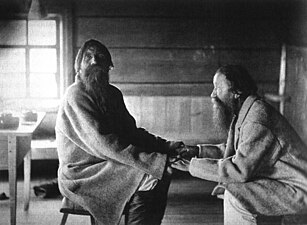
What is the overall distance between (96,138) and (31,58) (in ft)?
7.18

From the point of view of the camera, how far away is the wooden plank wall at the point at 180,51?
4309 mm

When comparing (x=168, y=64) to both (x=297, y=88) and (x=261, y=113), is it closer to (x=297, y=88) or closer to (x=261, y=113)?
(x=297, y=88)

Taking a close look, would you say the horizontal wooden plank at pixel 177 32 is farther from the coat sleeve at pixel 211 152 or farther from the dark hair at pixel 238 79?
the dark hair at pixel 238 79

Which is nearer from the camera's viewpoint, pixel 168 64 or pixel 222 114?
pixel 222 114

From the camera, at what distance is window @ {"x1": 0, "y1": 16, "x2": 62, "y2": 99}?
430cm

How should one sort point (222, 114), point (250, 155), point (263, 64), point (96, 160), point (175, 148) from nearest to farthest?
point (250, 155) → point (222, 114) → point (96, 160) → point (175, 148) → point (263, 64)

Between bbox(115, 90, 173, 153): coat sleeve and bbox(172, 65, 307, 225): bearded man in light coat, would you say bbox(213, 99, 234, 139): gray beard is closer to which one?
bbox(172, 65, 307, 225): bearded man in light coat

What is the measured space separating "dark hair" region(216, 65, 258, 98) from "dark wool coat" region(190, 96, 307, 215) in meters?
0.11

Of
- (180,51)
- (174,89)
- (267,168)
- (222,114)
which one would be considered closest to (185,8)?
(180,51)

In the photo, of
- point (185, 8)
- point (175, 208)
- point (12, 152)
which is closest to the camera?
point (12, 152)

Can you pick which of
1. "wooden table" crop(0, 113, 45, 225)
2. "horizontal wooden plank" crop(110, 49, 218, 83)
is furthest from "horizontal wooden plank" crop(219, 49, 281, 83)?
"wooden table" crop(0, 113, 45, 225)

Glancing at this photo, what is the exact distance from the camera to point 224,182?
2.09 meters

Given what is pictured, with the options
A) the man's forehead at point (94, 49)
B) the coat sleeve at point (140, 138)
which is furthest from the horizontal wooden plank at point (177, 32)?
the man's forehead at point (94, 49)

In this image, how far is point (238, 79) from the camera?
85.7 inches
